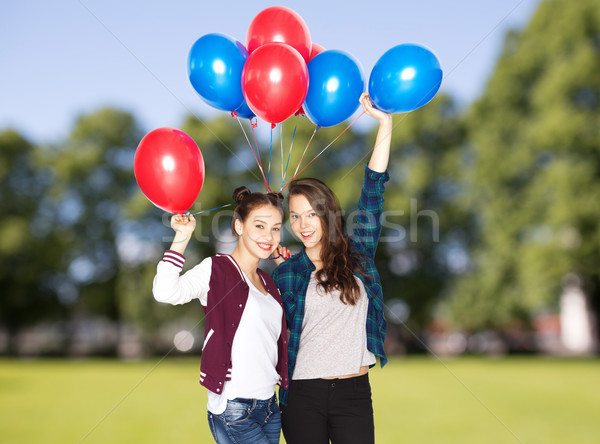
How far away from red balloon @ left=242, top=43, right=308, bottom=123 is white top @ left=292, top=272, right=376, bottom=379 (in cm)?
112

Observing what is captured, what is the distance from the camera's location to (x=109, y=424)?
7.80 metres

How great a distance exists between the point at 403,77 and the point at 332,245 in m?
1.05

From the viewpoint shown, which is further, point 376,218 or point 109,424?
point 109,424

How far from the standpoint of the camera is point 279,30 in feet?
10.8

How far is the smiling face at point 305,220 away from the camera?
106 inches

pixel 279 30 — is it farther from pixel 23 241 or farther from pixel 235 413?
pixel 23 241

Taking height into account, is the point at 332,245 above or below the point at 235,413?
above

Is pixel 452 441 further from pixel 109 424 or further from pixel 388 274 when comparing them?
pixel 388 274

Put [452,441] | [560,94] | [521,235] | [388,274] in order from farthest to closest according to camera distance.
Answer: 1. [388,274]
2. [521,235]
3. [560,94]
4. [452,441]

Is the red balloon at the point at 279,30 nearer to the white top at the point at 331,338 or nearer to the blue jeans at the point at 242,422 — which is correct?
the white top at the point at 331,338

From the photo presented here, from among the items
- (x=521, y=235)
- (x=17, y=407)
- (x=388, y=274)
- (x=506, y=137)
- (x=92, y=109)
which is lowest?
(x=17, y=407)

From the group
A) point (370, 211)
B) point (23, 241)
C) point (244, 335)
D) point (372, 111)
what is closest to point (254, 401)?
point (244, 335)

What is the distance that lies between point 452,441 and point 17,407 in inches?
Answer: 304

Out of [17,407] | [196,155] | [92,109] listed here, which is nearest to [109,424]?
[17,407]
